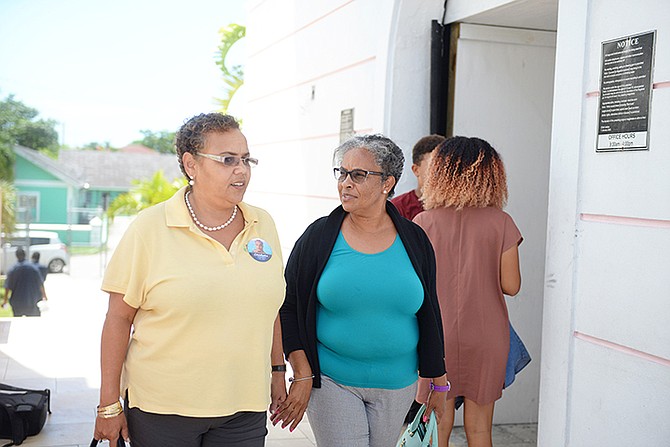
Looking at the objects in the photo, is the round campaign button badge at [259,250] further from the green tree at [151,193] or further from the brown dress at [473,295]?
the green tree at [151,193]

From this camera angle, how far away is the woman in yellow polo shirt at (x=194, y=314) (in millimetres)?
2748

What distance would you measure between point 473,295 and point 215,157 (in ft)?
4.75

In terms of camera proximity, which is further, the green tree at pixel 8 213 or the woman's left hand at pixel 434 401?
the green tree at pixel 8 213

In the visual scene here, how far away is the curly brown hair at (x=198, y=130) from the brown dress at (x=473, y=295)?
50.7 inches

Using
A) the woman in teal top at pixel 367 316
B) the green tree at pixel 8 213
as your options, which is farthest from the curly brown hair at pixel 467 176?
the green tree at pixel 8 213

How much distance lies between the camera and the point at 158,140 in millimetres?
99188

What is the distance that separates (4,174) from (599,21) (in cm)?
5941

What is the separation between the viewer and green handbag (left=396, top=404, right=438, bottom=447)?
317cm

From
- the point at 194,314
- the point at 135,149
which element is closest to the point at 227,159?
the point at 194,314

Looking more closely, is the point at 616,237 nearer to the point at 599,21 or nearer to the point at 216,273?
the point at 599,21

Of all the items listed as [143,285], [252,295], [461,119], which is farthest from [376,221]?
[461,119]

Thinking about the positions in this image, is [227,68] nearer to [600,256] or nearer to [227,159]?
[600,256]

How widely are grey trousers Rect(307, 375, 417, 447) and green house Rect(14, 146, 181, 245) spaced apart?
46.9 metres

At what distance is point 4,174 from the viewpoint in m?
58.5
